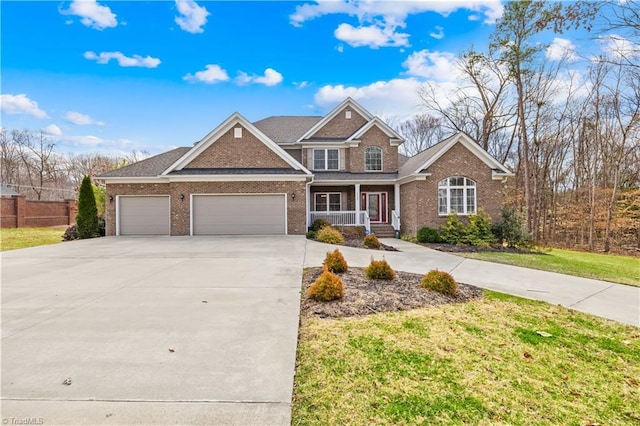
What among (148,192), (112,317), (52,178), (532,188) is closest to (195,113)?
(148,192)

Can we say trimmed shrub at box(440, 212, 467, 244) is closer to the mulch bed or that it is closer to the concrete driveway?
the mulch bed

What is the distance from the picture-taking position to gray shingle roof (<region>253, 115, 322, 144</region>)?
2067 centimetres

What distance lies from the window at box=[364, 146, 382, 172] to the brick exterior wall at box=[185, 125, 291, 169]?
225 inches

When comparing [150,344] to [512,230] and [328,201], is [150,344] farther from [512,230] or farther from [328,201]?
[328,201]

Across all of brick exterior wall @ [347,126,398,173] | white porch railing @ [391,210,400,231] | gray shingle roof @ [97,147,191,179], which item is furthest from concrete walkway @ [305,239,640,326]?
gray shingle roof @ [97,147,191,179]

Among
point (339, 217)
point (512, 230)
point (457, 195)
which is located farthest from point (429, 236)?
point (339, 217)

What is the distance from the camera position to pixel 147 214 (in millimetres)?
16375

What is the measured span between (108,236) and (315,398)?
56.8 feet

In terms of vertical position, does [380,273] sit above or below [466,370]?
above

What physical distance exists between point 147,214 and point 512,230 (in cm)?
1845

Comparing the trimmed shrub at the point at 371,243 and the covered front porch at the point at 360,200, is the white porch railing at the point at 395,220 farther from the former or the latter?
the trimmed shrub at the point at 371,243

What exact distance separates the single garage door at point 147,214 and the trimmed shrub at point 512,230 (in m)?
17.0

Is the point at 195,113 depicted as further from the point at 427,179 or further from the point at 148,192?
the point at 427,179

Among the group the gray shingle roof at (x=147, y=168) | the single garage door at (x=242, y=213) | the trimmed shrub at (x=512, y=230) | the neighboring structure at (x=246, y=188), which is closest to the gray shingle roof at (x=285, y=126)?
the neighboring structure at (x=246, y=188)
